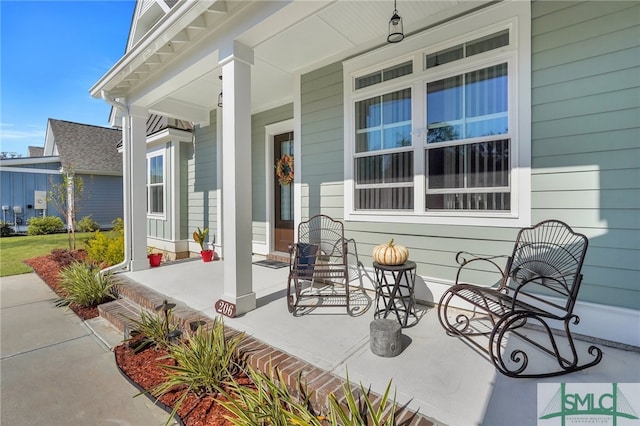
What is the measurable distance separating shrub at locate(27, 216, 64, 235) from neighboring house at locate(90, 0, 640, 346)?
10.9m

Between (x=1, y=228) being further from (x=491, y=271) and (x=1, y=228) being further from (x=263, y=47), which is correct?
(x=491, y=271)

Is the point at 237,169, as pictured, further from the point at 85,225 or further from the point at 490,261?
the point at 85,225

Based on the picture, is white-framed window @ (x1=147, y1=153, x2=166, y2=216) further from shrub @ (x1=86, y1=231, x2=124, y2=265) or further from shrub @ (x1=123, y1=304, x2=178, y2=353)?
shrub @ (x1=123, y1=304, x2=178, y2=353)

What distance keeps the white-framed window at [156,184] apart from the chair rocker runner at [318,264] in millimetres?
4687

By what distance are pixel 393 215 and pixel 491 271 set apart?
1118mm

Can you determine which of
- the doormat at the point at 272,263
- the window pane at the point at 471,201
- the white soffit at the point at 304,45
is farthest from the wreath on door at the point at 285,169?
the window pane at the point at 471,201

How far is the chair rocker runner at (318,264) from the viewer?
10.1 feet

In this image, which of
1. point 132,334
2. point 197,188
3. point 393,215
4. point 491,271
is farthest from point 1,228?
point 491,271

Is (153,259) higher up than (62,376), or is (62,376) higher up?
(153,259)

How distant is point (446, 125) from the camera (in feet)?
9.77

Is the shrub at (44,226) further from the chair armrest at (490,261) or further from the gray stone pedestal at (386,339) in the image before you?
the chair armrest at (490,261)

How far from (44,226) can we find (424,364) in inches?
606

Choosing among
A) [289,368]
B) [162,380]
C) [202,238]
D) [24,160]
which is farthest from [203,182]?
[24,160]

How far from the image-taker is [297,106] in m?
4.20
